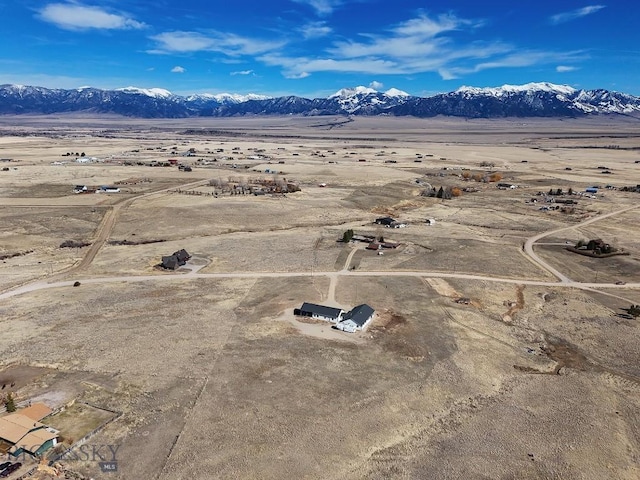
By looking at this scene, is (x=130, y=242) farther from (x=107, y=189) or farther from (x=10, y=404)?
(x=107, y=189)

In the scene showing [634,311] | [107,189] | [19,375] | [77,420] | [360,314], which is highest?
[107,189]

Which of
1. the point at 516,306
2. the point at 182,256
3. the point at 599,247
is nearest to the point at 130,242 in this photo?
the point at 182,256

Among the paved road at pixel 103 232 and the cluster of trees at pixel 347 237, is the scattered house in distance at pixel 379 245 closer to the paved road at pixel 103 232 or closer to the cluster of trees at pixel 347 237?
the cluster of trees at pixel 347 237

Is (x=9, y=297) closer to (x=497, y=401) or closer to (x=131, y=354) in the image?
(x=131, y=354)

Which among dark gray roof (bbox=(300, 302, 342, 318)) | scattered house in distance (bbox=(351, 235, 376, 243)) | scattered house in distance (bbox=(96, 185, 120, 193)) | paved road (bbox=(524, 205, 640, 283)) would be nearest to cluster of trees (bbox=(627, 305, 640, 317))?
paved road (bbox=(524, 205, 640, 283))

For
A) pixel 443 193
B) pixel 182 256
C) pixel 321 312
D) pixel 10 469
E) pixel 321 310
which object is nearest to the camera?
pixel 10 469

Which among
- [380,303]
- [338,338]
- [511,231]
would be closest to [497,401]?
[338,338]
